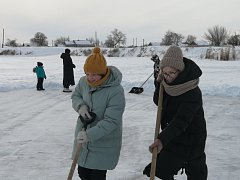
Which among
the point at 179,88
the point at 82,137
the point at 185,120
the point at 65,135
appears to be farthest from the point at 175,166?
the point at 65,135

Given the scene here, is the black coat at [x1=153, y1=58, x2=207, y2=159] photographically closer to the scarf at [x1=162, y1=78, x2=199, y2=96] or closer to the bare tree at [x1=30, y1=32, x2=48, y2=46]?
the scarf at [x1=162, y1=78, x2=199, y2=96]

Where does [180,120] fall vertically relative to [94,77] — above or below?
below

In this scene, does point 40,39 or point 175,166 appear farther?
point 40,39

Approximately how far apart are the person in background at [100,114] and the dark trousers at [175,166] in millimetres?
352

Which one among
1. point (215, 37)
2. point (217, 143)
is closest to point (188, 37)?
point (215, 37)

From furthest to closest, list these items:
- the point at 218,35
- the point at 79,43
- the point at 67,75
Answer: the point at 79,43 < the point at 218,35 < the point at 67,75

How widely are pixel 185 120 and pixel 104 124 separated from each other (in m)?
0.59

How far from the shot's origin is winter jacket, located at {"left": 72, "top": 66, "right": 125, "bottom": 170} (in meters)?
3.00

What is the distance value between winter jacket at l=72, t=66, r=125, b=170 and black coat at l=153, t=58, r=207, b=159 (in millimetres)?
333

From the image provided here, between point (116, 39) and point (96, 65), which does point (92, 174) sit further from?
point (116, 39)

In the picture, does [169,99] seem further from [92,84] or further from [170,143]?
[92,84]

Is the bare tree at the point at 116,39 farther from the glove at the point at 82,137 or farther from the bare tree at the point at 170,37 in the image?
the glove at the point at 82,137

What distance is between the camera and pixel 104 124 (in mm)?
2992

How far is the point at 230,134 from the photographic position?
6.55m
